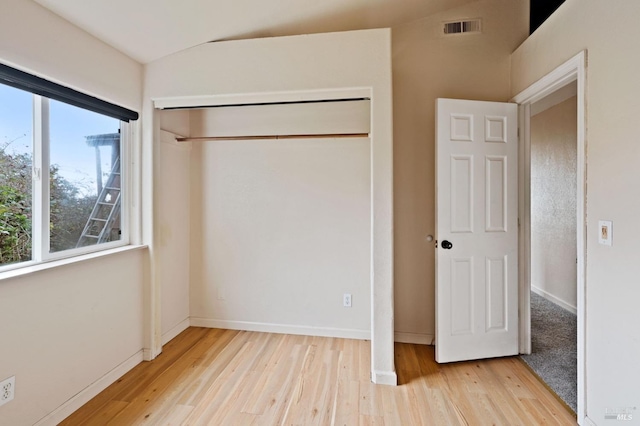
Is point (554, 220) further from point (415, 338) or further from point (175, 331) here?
point (175, 331)

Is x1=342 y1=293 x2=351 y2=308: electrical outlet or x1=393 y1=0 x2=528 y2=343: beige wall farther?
x1=342 y1=293 x2=351 y2=308: electrical outlet

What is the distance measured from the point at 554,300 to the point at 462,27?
136 inches

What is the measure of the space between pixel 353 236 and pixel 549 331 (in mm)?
2197

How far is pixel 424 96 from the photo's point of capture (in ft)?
8.80

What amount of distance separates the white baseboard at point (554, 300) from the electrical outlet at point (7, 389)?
4899 mm

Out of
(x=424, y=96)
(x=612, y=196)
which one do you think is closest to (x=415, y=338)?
(x=612, y=196)

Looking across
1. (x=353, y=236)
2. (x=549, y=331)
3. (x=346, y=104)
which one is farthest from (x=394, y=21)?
(x=549, y=331)

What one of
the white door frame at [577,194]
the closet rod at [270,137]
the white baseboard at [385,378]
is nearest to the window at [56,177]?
the closet rod at [270,137]

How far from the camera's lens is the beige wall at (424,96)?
2602mm

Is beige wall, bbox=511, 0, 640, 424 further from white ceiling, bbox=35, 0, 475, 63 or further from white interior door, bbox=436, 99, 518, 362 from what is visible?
white ceiling, bbox=35, 0, 475, 63

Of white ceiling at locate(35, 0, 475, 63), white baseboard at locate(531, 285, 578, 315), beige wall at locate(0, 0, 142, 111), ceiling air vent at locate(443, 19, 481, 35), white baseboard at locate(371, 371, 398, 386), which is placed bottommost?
white baseboard at locate(371, 371, 398, 386)

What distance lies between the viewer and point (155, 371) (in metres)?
2.28

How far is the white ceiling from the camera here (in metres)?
1.83

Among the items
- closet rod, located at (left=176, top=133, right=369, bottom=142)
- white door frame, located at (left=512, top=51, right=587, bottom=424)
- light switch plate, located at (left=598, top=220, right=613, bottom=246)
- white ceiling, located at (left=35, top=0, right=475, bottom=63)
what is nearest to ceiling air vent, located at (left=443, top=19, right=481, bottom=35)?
white ceiling, located at (left=35, top=0, right=475, bottom=63)
